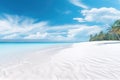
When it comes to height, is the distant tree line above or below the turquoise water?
above

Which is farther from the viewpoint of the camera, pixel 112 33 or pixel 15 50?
pixel 112 33

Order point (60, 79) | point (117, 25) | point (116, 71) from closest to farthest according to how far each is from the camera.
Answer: point (60, 79), point (116, 71), point (117, 25)

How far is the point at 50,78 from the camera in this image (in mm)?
3104

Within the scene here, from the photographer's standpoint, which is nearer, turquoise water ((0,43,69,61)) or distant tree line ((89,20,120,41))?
turquoise water ((0,43,69,61))

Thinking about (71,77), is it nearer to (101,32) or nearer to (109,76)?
(109,76)

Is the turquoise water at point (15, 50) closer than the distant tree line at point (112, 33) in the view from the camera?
Yes

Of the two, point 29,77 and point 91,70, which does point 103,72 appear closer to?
point 91,70

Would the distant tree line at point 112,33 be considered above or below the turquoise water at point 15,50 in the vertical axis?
above

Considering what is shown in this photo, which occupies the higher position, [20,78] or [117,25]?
[117,25]

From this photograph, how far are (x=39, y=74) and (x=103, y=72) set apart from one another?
4.14 feet

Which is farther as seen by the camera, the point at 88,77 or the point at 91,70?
the point at 91,70

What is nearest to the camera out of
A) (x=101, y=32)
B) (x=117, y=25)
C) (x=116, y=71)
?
(x=116, y=71)

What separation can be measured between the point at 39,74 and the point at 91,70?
3.53 ft

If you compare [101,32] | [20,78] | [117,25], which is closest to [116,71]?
[20,78]
